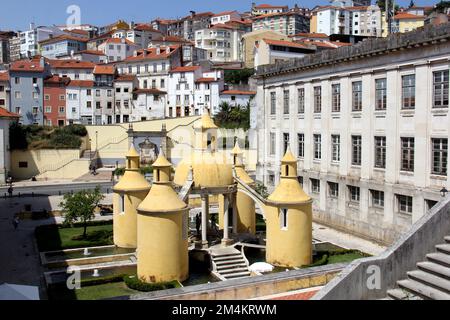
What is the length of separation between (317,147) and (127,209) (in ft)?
47.1

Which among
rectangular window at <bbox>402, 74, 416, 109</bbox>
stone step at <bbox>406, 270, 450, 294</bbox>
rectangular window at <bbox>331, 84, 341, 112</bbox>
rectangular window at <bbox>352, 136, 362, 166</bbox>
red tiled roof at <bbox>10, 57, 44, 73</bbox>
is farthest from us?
red tiled roof at <bbox>10, 57, 44, 73</bbox>

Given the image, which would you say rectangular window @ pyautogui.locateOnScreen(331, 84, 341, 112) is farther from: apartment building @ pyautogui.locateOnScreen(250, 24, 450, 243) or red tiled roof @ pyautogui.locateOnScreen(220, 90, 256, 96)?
red tiled roof @ pyautogui.locateOnScreen(220, 90, 256, 96)

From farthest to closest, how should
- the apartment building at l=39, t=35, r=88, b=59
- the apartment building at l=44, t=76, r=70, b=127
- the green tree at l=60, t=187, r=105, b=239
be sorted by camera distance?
the apartment building at l=39, t=35, r=88, b=59 < the apartment building at l=44, t=76, r=70, b=127 < the green tree at l=60, t=187, r=105, b=239

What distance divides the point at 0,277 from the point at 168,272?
7.61 m

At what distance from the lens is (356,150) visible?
32.0 metres

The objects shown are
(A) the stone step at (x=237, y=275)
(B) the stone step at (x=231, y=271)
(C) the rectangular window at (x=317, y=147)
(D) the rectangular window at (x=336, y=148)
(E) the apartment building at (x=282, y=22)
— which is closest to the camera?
(A) the stone step at (x=237, y=275)

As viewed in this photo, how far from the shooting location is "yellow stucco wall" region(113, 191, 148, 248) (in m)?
28.5

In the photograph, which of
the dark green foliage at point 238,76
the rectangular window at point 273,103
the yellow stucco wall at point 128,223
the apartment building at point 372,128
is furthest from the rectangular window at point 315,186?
the dark green foliage at point 238,76

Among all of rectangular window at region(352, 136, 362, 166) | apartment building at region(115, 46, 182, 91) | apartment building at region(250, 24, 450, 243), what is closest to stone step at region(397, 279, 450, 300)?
apartment building at region(250, 24, 450, 243)

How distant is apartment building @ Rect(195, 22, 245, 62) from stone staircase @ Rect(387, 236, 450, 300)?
10611cm

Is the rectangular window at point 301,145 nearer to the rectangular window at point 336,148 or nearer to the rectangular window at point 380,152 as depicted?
the rectangular window at point 336,148

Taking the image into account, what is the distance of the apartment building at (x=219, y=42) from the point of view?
→ 4560 inches

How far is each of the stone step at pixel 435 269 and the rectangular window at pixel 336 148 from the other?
21.6 meters
